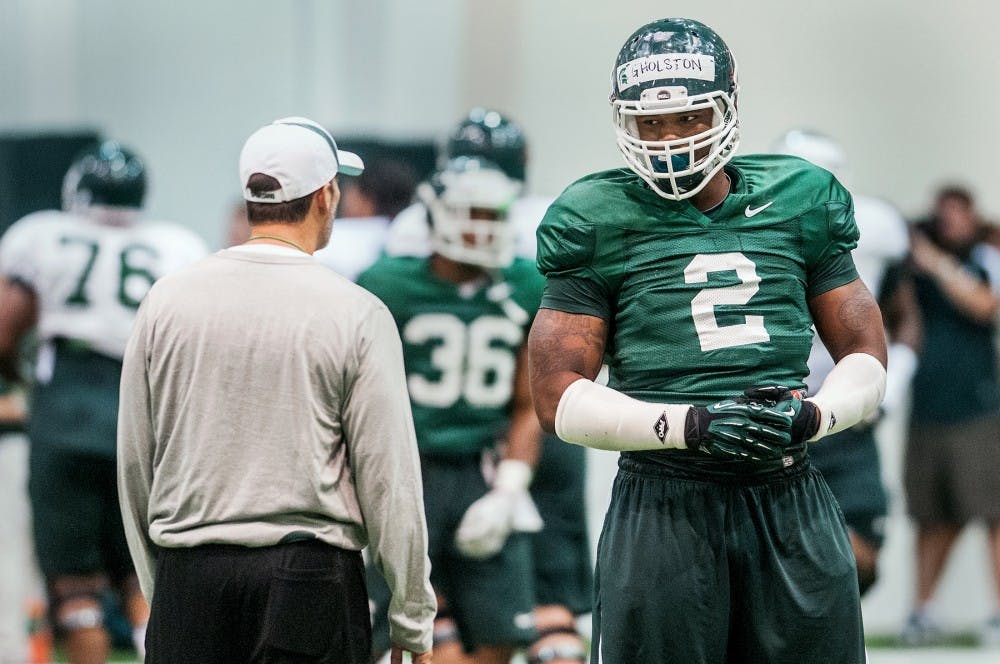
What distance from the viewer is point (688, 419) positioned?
2258 mm

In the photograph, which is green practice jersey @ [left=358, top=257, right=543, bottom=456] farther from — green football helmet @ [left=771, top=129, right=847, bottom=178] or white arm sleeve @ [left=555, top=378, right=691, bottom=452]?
white arm sleeve @ [left=555, top=378, right=691, bottom=452]

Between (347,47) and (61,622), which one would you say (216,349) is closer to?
(61,622)

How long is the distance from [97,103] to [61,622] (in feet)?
12.1

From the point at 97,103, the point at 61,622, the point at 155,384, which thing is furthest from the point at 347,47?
the point at 155,384

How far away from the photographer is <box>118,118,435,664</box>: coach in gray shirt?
251 cm

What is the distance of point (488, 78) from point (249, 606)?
16.2 feet

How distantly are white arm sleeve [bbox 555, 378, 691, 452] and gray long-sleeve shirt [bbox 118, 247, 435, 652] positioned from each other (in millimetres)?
361

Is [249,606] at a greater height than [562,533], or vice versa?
[249,606]

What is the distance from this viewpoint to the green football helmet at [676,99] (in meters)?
2.40

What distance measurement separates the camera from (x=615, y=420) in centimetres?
231

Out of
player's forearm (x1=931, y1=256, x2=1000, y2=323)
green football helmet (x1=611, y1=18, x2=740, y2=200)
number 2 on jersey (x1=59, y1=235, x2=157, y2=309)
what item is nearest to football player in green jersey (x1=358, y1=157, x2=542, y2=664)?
number 2 on jersey (x1=59, y1=235, x2=157, y2=309)

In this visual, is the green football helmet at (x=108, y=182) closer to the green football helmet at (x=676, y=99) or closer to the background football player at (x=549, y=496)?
the background football player at (x=549, y=496)

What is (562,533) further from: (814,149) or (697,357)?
(697,357)

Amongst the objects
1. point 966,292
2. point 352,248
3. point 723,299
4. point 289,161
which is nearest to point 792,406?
point 723,299
